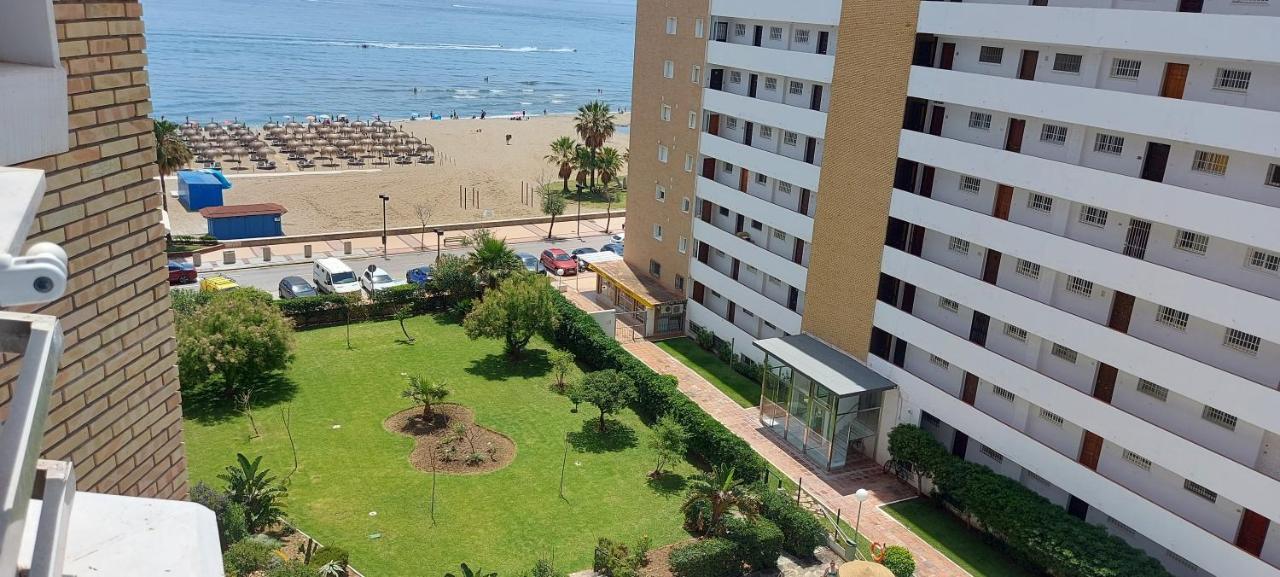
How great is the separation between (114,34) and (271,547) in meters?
18.0

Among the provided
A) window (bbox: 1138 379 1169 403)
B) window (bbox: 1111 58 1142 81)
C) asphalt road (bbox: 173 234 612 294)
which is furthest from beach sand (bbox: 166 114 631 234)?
window (bbox: 1138 379 1169 403)

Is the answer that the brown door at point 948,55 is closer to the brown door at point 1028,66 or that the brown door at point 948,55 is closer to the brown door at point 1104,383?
the brown door at point 1028,66

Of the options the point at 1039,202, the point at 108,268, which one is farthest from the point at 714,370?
the point at 108,268

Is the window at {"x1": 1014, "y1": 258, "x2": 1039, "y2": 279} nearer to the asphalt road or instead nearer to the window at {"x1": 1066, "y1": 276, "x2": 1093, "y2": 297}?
the window at {"x1": 1066, "y1": 276, "x2": 1093, "y2": 297}

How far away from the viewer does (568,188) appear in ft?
261

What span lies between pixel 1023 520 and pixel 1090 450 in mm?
2886

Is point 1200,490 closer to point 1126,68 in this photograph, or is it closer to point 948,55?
point 1126,68

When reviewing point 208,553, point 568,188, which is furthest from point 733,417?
point 568,188

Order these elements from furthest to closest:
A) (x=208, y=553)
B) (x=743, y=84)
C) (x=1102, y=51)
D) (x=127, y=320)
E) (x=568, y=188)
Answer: (x=568, y=188) → (x=743, y=84) → (x=1102, y=51) → (x=127, y=320) → (x=208, y=553)

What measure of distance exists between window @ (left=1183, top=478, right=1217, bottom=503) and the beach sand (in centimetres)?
5105

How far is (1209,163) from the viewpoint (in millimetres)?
23172

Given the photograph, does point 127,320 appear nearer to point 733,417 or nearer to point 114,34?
point 114,34

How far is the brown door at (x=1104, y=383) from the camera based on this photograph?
25.7 metres

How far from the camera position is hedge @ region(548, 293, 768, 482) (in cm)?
2956
